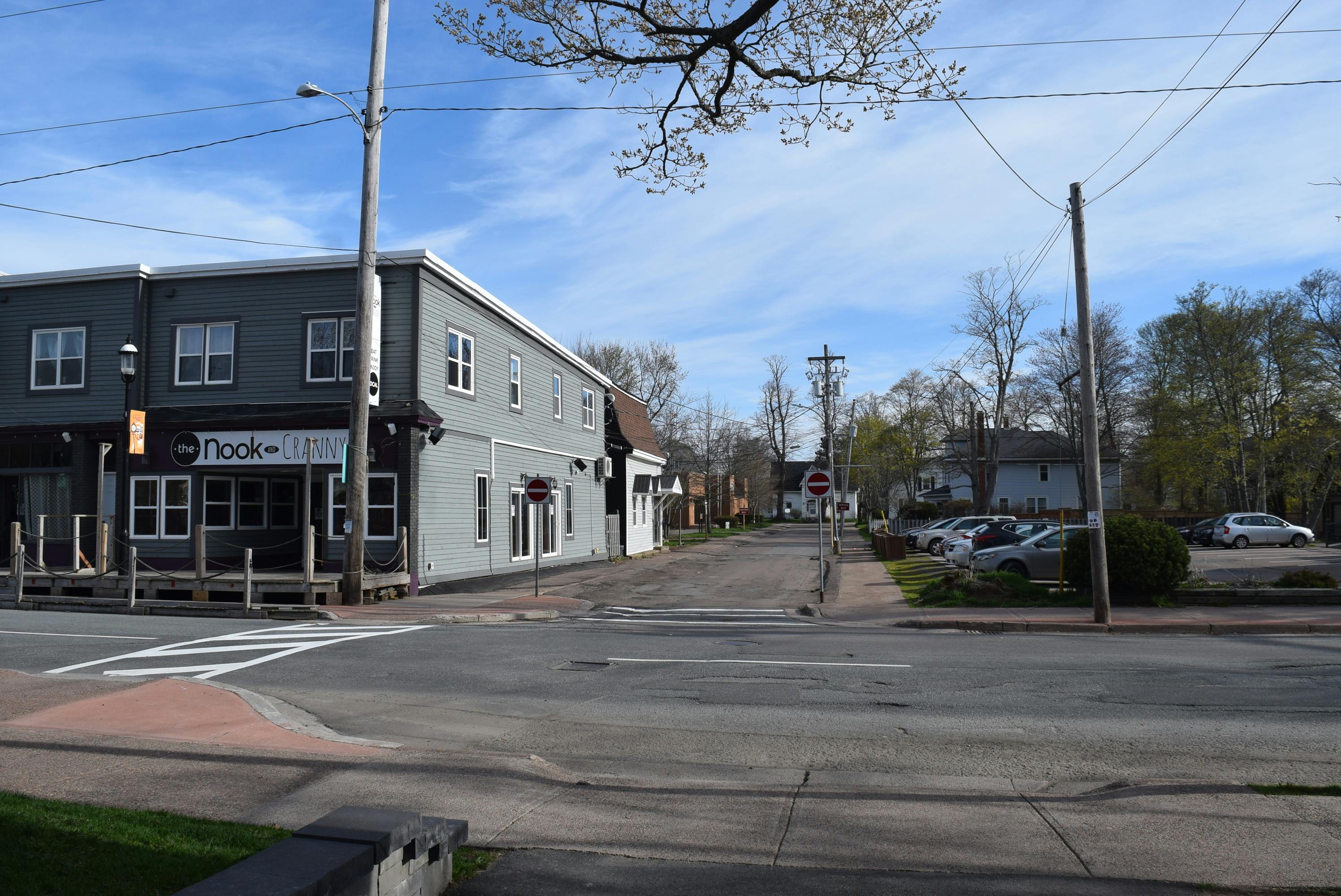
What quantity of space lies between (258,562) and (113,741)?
17187 millimetres

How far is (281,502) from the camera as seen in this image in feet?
80.1

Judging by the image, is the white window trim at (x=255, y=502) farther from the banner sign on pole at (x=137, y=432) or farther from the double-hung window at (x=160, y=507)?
the banner sign on pole at (x=137, y=432)

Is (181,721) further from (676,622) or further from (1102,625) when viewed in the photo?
(1102,625)

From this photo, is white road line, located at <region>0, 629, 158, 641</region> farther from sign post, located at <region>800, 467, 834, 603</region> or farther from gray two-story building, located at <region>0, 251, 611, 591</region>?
sign post, located at <region>800, 467, 834, 603</region>

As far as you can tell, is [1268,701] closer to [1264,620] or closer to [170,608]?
[1264,620]

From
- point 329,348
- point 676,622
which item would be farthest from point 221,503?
point 676,622

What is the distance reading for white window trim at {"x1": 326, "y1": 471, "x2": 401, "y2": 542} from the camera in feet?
69.7

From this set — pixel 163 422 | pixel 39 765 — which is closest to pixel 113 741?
pixel 39 765

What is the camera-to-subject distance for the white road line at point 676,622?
17.5 metres

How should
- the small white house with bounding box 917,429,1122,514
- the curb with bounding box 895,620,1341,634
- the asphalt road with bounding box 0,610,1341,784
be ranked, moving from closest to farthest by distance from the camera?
the asphalt road with bounding box 0,610,1341,784 < the curb with bounding box 895,620,1341,634 < the small white house with bounding box 917,429,1122,514

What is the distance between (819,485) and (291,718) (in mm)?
15049

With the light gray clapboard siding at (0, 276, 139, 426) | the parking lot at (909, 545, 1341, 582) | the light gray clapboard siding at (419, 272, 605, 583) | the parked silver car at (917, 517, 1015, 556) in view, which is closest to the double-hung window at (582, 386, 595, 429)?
the light gray clapboard siding at (419, 272, 605, 583)

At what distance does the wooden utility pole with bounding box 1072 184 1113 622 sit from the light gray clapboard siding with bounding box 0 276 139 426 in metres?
21.5

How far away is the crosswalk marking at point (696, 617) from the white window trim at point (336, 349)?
8497 millimetres
